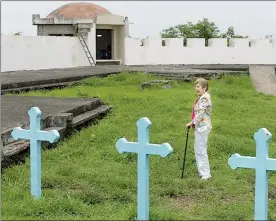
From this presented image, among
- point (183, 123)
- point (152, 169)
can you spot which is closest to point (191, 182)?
point (152, 169)

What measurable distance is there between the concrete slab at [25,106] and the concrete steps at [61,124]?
0.11 m

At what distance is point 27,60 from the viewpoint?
762 inches

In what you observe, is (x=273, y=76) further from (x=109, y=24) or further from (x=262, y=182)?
(x=262, y=182)

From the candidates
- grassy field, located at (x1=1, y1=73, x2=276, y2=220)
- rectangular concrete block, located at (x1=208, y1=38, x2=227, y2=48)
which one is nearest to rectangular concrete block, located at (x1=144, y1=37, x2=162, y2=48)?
rectangular concrete block, located at (x1=208, y1=38, x2=227, y2=48)

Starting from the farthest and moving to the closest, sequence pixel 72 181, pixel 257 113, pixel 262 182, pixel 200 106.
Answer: pixel 257 113, pixel 200 106, pixel 72 181, pixel 262 182

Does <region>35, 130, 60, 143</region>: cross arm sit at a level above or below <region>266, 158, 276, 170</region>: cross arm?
above

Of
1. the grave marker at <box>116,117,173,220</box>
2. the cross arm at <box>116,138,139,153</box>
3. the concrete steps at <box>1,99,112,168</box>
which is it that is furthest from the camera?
Answer: the concrete steps at <box>1,99,112,168</box>

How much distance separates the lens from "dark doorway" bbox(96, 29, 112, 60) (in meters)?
24.4

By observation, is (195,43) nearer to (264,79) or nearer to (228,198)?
(264,79)

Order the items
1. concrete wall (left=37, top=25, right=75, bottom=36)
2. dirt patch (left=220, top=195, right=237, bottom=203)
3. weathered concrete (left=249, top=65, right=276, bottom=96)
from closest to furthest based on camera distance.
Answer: dirt patch (left=220, top=195, right=237, bottom=203), weathered concrete (left=249, top=65, right=276, bottom=96), concrete wall (left=37, top=25, right=75, bottom=36)

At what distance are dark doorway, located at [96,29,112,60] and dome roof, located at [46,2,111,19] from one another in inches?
31.7

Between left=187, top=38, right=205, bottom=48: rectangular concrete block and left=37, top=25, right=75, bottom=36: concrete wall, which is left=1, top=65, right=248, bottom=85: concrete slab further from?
left=187, top=38, right=205, bottom=48: rectangular concrete block

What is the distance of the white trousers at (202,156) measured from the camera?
18.4 ft

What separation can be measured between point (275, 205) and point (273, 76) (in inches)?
503
